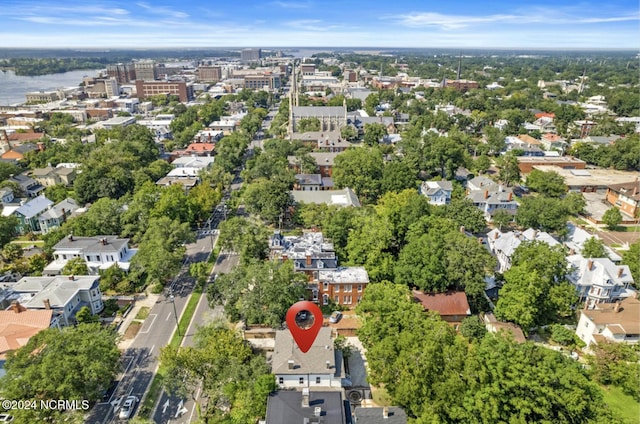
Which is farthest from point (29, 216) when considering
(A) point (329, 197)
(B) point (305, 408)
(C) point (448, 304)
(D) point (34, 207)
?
(C) point (448, 304)

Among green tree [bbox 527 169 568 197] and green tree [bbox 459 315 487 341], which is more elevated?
green tree [bbox 527 169 568 197]

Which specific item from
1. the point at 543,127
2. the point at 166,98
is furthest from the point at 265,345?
the point at 166,98

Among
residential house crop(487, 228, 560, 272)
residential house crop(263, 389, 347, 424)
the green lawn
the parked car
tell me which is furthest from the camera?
residential house crop(487, 228, 560, 272)

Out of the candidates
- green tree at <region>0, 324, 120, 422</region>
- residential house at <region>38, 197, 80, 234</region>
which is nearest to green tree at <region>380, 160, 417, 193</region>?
green tree at <region>0, 324, 120, 422</region>

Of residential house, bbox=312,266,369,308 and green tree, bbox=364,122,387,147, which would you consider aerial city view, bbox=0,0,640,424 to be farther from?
green tree, bbox=364,122,387,147

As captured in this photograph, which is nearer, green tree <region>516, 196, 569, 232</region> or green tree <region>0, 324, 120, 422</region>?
green tree <region>0, 324, 120, 422</region>

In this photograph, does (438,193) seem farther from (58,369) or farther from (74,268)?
(58,369)

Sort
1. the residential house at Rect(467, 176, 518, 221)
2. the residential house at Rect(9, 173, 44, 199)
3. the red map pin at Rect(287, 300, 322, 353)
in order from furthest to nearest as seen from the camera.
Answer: the residential house at Rect(9, 173, 44, 199) → the residential house at Rect(467, 176, 518, 221) → the red map pin at Rect(287, 300, 322, 353)
